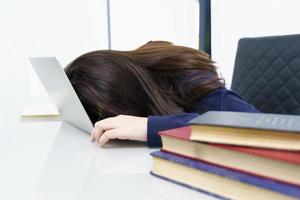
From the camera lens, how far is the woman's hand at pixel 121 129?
0.64 m

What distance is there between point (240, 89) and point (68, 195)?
1108 millimetres

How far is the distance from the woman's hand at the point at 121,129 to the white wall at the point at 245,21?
149 cm

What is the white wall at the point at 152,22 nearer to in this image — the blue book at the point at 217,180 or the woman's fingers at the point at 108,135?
the woman's fingers at the point at 108,135

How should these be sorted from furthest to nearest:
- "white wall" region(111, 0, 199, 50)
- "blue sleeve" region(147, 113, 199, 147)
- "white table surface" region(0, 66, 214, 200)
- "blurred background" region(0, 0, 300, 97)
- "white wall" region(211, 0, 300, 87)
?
"white wall" region(111, 0, 199, 50) → "blurred background" region(0, 0, 300, 97) → "white wall" region(211, 0, 300, 87) → "blue sleeve" region(147, 113, 199, 147) → "white table surface" region(0, 66, 214, 200)

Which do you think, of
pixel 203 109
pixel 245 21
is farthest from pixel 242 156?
pixel 245 21

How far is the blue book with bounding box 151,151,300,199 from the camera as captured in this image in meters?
0.32

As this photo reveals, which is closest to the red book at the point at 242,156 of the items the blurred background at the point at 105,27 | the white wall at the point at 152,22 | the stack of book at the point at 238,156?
the stack of book at the point at 238,156

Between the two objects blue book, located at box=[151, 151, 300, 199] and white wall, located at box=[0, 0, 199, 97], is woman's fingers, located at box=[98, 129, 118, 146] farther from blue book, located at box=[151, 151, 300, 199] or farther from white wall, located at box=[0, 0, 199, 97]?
white wall, located at box=[0, 0, 199, 97]

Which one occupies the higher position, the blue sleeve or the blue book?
the blue book

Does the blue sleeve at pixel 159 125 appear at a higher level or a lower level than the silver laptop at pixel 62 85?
lower

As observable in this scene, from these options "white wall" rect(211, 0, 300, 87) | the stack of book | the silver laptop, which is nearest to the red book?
the stack of book

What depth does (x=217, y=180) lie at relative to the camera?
14.7 inches

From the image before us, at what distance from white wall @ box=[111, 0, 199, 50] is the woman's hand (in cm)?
207

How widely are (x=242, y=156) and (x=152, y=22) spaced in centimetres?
243
